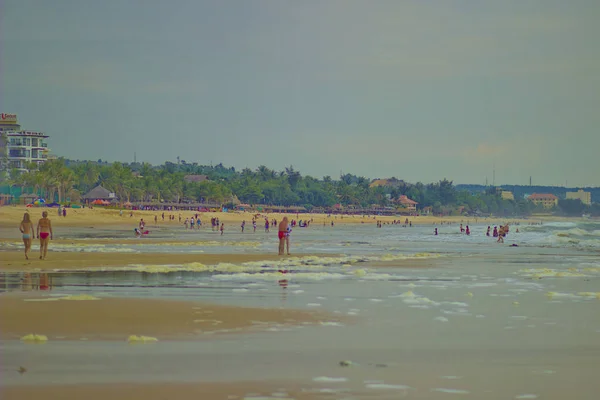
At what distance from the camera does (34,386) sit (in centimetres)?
929

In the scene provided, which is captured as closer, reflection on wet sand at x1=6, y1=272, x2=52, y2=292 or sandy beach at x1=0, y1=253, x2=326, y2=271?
reflection on wet sand at x1=6, y1=272, x2=52, y2=292

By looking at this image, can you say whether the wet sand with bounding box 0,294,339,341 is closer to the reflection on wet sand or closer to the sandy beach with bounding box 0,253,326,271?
the reflection on wet sand

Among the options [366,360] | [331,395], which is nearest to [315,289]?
[366,360]

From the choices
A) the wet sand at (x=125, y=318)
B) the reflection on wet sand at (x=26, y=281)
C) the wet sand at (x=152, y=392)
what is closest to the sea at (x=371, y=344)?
the reflection on wet sand at (x=26, y=281)

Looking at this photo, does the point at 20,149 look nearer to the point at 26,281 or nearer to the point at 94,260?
the point at 94,260

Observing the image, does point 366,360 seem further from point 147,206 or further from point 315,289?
point 147,206

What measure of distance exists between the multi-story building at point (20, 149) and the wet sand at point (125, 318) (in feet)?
502

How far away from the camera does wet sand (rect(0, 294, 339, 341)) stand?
13.0m

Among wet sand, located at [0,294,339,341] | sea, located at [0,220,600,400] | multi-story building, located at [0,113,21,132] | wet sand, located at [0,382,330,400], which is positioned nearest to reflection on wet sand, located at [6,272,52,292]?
sea, located at [0,220,600,400]

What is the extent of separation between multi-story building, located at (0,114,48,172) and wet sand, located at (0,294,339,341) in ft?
502

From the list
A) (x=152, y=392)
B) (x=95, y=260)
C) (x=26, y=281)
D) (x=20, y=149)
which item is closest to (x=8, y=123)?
(x=20, y=149)

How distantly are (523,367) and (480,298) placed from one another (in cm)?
844

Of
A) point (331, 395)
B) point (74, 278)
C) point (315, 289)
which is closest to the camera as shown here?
point (331, 395)

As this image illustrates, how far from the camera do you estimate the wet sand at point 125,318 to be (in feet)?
42.6
